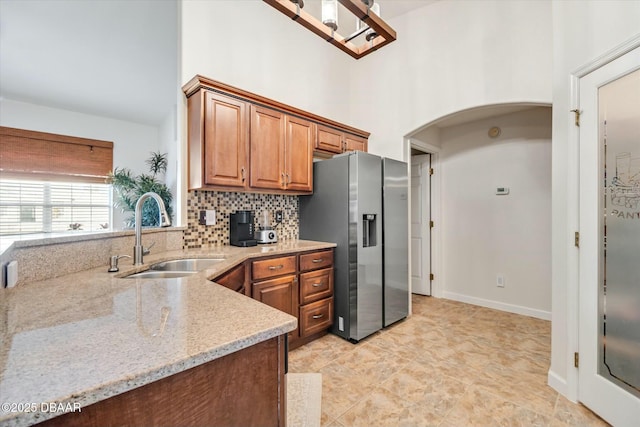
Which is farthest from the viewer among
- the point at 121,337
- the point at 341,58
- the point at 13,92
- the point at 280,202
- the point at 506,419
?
the point at 13,92

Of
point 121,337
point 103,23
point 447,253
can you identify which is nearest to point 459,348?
point 447,253

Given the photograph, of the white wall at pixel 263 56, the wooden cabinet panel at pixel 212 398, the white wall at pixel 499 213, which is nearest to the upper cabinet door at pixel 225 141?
the white wall at pixel 263 56

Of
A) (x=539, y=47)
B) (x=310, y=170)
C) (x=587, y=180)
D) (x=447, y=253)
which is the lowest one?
(x=447, y=253)

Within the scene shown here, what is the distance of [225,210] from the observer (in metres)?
2.66

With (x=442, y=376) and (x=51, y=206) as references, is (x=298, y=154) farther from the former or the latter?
(x=51, y=206)

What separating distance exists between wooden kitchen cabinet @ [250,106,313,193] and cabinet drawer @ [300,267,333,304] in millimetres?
833

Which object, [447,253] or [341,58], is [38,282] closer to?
[341,58]

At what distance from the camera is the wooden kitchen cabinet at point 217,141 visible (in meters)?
2.20

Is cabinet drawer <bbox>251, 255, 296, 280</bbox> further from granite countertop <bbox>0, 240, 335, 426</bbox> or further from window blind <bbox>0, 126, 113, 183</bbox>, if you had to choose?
window blind <bbox>0, 126, 113, 183</bbox>

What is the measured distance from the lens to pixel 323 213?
282 centimetres

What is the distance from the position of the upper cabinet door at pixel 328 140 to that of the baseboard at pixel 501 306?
8.25ft

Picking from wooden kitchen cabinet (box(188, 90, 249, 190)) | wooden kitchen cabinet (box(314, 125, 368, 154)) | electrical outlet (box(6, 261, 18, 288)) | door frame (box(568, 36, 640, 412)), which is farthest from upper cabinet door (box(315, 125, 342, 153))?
electrical outlet (box(6, 261, 18, 288))

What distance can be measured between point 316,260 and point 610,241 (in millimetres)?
1929

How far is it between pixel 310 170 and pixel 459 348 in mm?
2118
